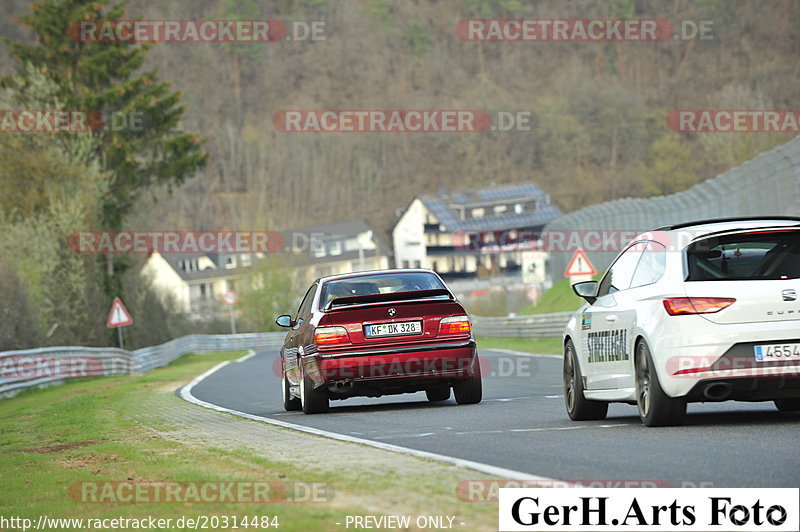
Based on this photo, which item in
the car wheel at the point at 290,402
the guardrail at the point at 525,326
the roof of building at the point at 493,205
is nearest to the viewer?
the car wheel at the point at 290,402

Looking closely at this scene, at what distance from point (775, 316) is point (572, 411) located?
287 centimetres

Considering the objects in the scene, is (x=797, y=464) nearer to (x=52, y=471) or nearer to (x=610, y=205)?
(x=52, y=471)

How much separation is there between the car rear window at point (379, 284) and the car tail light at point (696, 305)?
216 inches

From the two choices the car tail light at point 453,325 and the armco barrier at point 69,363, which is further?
the armco barrier at point 69,363

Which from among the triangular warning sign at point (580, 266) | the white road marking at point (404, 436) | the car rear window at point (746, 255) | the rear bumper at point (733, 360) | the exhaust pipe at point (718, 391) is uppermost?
the triangular warning sign at point (580, 266)

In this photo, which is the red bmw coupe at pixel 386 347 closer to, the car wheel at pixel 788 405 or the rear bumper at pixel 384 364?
the rear bumper at pixel 384 364

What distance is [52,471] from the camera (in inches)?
426

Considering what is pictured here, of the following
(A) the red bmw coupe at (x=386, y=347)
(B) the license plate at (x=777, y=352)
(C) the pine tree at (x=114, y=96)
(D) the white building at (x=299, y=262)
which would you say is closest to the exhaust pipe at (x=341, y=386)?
(A) the red bmw coupe at (x=386, y=347)

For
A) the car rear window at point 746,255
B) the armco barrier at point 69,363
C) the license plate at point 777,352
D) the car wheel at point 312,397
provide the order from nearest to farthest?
the license plate at point 777,352 → the car rear window at point 746,255 → the car wheel at point 312,397 → the armco barrier at point 69,363

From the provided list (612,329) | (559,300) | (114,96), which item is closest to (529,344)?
(559,300)

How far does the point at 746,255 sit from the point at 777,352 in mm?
917

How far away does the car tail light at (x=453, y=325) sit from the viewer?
49.2 ft

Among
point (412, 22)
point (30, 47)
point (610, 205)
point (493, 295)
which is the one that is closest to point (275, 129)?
point (412, 22)

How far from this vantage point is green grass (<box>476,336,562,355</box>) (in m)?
34.2
